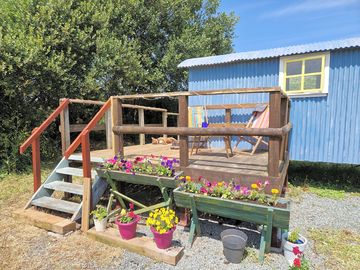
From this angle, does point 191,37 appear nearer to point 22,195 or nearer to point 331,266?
point 22,195

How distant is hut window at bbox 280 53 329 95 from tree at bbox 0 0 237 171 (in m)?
5.36

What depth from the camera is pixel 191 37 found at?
11.1 m

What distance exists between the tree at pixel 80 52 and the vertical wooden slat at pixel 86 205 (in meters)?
3.81

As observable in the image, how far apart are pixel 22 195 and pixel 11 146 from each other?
6.53 feet

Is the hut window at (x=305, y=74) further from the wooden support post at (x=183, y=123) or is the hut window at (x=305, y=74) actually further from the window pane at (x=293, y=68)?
the wooden support post at (x=183, y=123)

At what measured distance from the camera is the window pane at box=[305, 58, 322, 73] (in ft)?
17.5

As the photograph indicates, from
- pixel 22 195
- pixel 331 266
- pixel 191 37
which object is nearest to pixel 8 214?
pixel 22 195

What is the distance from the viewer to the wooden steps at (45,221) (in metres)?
3.36

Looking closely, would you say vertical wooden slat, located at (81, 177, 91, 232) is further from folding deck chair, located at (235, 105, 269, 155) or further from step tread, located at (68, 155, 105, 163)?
folding deck chair, located at (235, 105, 269, 155)

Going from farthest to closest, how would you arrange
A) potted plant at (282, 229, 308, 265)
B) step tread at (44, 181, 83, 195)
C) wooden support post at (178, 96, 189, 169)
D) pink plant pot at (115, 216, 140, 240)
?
step tread at (44, 181, 83, 195), wooden support post at (178, 96, 189, 169), pink plant pot at (115, 216, 140, 240), potted plant at (282, 229, 308, 265)

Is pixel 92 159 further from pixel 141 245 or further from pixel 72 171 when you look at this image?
pixel 141 245

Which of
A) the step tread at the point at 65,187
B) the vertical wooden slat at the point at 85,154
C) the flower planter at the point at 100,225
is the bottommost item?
the flower planter at the point at 100,225

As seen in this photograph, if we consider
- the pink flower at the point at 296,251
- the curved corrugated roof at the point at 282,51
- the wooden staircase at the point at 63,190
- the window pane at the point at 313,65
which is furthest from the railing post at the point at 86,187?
the window pane at the point at 313,65

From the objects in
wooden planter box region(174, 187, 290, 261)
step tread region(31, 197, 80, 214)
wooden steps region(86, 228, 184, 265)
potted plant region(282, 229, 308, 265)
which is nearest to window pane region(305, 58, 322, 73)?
wooden planter box region(174, 187, 290, 261)
